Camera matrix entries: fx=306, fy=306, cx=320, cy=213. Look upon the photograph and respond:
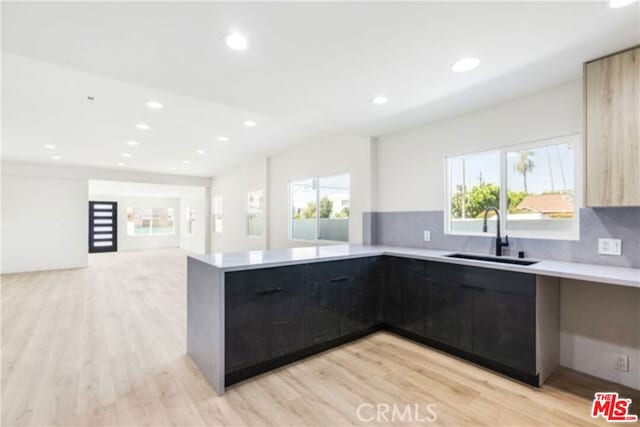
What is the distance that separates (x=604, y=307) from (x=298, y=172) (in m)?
4.43

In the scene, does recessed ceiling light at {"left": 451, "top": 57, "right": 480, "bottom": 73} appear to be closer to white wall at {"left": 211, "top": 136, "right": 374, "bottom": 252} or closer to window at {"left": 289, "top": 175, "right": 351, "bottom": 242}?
white wall at {"left": 211, "top": 136, "right": 374, "bottom": 252}

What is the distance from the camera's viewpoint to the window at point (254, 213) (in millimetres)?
6902

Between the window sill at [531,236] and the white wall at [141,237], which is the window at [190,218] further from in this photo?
the window sill at [531,236]

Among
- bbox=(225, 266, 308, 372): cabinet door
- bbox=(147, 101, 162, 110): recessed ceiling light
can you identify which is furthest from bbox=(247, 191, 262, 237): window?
bbox=(225, 266, 308, 372): cabinet door

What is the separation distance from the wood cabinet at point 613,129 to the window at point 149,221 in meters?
14.0

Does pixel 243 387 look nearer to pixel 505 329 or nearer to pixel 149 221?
pixel 505 329

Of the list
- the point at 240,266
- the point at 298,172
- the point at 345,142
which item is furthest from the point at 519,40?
the point at 298,172

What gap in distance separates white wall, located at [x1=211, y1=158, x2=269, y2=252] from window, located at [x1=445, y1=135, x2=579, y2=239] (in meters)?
4.04

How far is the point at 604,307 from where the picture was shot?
2.34 meters

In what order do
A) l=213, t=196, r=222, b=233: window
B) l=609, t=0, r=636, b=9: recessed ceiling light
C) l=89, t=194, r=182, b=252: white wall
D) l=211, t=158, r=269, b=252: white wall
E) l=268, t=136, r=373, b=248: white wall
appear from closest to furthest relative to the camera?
l=609, t=0, r=636, b=9: recessed ceiling light < l=268, t=136, r=373, b=248: white wall < l=211, t=158, r=269, b=252: white wall < l=213, t=196, r=222, b=233: window < l=89, t=194, r=182, b=252: white wall

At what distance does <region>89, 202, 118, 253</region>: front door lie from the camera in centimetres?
1177

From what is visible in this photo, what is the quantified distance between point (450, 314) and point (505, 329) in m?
0.45

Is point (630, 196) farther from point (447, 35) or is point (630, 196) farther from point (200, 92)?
point (200, 92)

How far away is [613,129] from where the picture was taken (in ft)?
6.76
